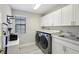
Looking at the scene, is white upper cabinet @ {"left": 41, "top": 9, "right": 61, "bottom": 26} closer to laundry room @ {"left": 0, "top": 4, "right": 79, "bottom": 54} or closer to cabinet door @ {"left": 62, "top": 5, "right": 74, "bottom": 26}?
laundry room @ {"left": 0, "top": 4, "right": 79, "bottom": 54}

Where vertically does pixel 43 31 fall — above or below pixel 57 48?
above

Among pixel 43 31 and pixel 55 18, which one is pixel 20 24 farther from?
pixel 55 18

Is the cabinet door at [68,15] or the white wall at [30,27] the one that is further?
the white wall at [30,27]

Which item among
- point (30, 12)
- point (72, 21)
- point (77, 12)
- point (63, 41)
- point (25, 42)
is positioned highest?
point (30, 12)

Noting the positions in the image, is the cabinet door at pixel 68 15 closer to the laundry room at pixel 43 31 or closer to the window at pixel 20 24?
the laundry room at pixel 43 31

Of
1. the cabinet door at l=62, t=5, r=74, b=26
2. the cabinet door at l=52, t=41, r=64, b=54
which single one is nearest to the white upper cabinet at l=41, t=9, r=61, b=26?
the cabinet door at l=62, t=5, r=74, b=26

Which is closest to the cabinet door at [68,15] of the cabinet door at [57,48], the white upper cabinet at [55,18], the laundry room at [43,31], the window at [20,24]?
the laundry room at [43,31]

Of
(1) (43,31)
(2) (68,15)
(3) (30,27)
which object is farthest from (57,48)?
(3) (30,27)

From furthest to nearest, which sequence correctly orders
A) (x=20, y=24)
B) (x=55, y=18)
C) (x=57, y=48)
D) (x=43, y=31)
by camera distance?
(x=20, y=24), (x=43, y=31), (x=55, y=18), (x=57, y=48)

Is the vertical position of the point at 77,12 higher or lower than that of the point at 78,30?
higher
